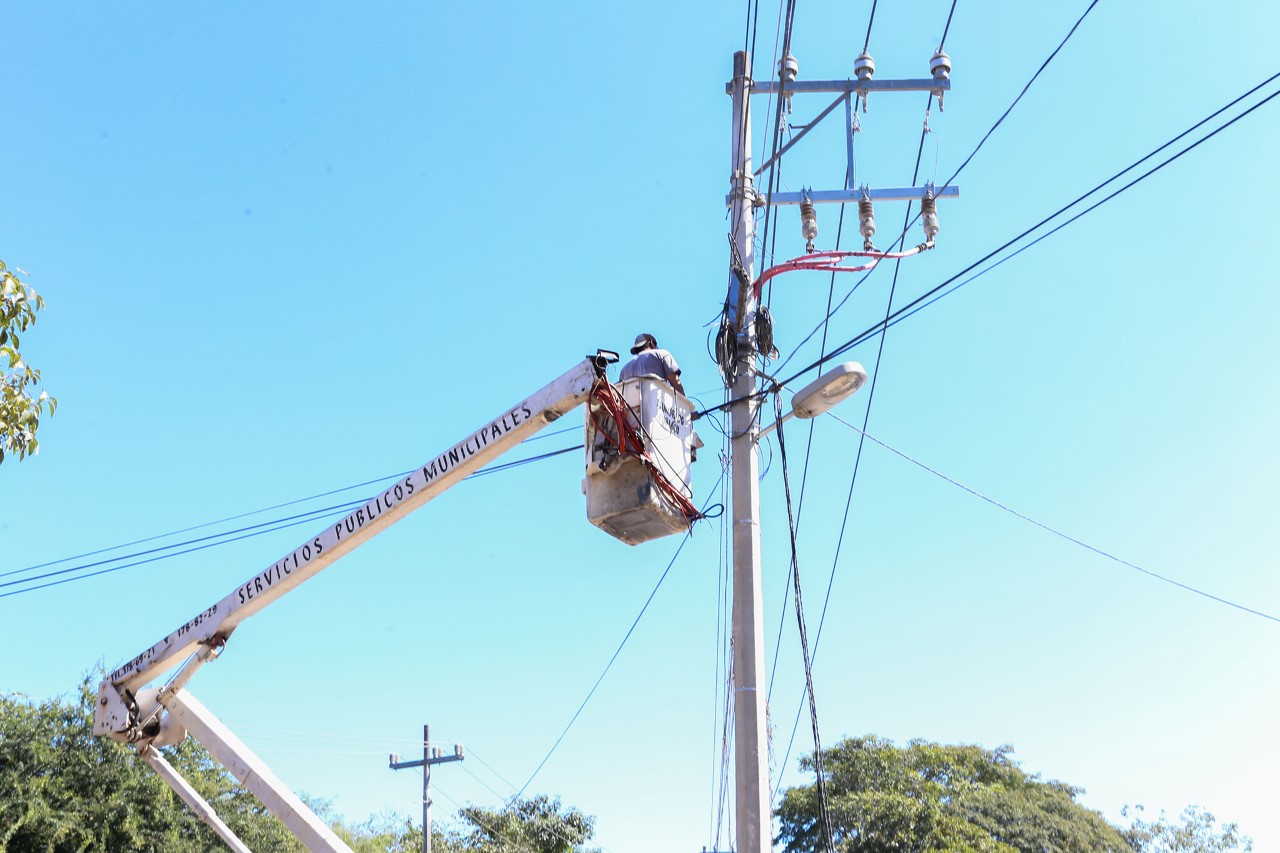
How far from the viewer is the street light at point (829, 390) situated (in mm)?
8016

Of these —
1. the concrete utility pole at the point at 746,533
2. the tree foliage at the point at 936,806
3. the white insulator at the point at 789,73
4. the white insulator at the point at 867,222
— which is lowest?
the concrete utility pole at the point at 746,533

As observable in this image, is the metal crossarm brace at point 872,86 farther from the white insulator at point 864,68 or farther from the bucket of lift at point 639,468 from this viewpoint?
the bucket of lift at point 639,468

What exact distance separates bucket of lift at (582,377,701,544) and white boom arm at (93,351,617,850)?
0.38 meters

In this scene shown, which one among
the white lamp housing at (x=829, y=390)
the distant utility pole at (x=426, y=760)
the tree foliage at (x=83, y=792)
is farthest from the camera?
the distant utility pole at (x=426, y=760)

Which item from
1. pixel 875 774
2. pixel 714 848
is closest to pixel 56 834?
pixel 714 848

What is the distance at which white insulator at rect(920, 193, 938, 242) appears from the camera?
10.6 m

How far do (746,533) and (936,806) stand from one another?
86.8ft

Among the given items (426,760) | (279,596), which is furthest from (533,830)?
(279,596)

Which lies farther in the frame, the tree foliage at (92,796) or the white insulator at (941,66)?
the tree foliage at (92,796)

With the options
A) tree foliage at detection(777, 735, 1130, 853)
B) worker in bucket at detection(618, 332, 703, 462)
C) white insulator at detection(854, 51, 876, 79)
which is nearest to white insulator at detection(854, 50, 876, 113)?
white insulator at detection(854, 51, 876, 79)

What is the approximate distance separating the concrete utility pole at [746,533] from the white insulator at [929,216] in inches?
67.9

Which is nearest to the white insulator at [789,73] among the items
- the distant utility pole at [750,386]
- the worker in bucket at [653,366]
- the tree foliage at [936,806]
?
the distant utility pole at [750,386]

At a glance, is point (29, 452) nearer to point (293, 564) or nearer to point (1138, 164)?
point (293, 564)

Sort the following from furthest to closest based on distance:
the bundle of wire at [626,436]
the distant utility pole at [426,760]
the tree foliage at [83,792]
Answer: the distant utility pole at [426,760] → the tree foliage at [83,792] → the bundle of wire at [626,436]
